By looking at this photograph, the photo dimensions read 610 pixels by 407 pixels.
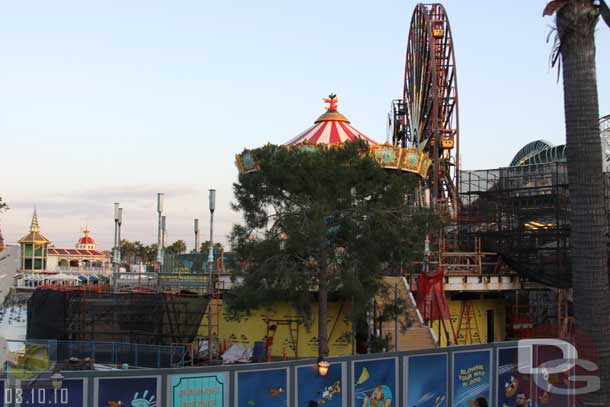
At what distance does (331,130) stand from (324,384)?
21183mm

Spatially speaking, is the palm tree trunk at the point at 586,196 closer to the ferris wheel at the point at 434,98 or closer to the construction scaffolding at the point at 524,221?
the construction scaffolding at the point at 524,221

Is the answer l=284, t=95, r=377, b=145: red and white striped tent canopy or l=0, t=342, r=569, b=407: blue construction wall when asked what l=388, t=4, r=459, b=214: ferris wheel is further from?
l=0, t=342, r=569, b=407: blue construction wall

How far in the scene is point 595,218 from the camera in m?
10.5

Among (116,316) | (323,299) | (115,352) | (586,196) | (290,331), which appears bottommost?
(115,352)

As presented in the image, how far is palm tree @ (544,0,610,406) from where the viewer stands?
34.2ft

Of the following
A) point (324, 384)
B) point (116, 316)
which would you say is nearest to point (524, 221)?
point (116, 316)

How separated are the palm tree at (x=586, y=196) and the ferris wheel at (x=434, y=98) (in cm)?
3772

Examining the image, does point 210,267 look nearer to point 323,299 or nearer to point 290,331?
point 290,331

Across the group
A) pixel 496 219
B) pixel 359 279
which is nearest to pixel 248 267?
pixel 359 279

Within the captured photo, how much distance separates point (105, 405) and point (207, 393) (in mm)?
1308

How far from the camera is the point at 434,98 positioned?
49.2m

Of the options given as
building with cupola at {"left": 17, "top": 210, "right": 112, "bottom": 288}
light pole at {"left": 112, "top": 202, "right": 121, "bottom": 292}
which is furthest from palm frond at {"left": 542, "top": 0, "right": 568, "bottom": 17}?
building with cupola at {"left": 17, "top": 210, "right": 112, "bottom": 288}

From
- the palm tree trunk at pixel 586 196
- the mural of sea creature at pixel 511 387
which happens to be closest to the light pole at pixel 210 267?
the mural of sea creature at pixel 511 387

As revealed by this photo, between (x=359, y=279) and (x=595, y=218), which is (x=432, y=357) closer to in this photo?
(x=595, y=218)
